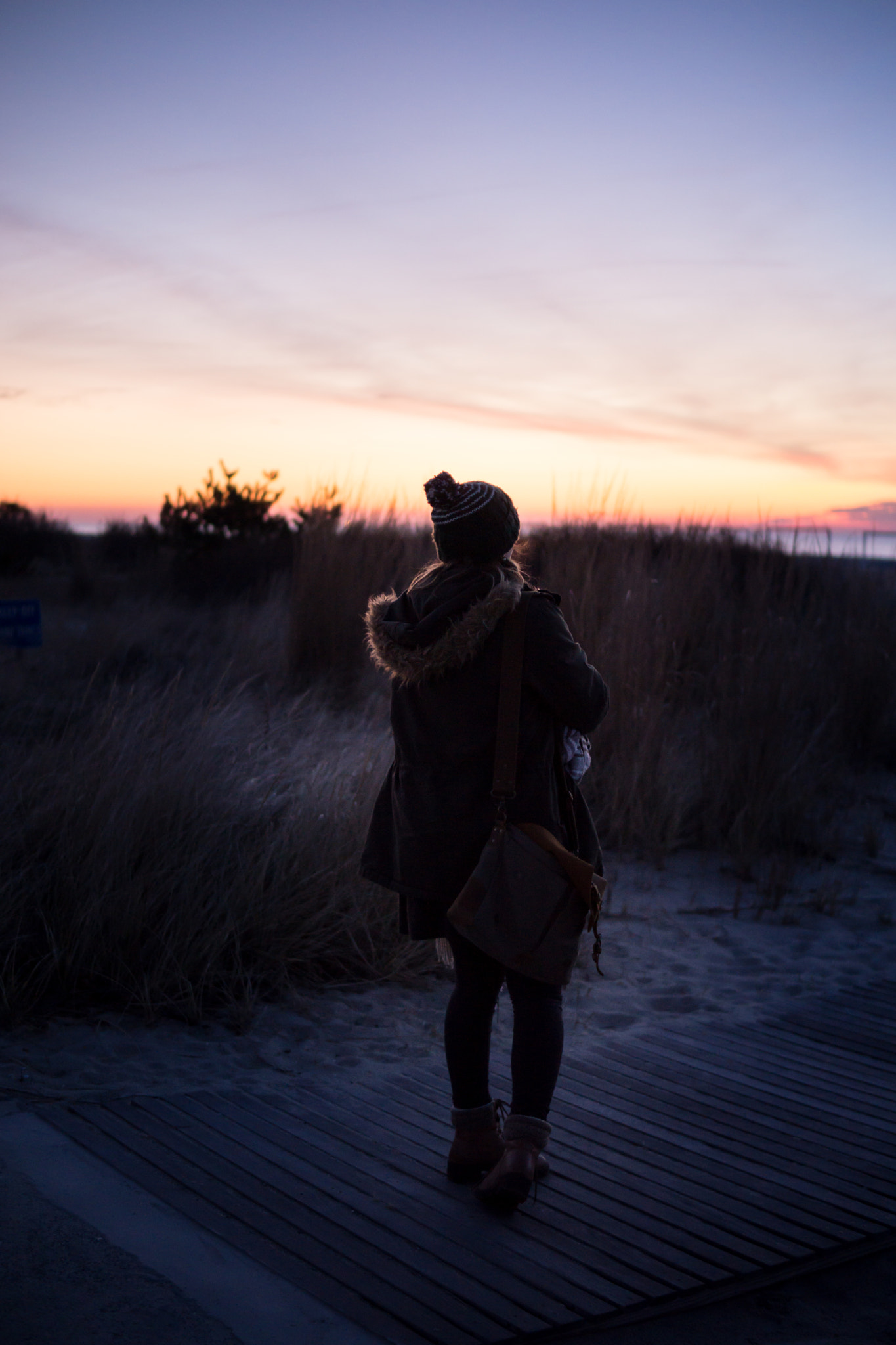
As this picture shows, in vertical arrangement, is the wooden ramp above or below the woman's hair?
below

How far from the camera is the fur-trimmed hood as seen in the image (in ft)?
7.79

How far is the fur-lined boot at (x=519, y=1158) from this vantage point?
244 cm

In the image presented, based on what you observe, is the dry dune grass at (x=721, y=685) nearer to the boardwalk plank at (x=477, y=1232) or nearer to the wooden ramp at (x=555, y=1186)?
the wooden ramp at (x=555, y=1186)

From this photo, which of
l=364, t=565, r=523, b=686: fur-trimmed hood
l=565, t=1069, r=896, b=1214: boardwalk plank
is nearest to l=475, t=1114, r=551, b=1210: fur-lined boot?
l=565, t=1069, r=896, b=1214: boardwalk plank

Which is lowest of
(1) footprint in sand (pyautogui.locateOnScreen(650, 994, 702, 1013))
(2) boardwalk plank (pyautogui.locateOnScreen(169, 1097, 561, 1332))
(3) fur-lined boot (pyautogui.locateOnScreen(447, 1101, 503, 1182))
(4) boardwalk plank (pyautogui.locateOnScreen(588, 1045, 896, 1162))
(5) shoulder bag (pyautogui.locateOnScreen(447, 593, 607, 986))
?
(1) footprint in sand (pyautogui.locateOnScreen(650, 994, 702, 1013))

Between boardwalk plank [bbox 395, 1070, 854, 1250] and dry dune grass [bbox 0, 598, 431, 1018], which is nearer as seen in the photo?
boardwalk plank [bbox 395, 1070, 854, 1250]

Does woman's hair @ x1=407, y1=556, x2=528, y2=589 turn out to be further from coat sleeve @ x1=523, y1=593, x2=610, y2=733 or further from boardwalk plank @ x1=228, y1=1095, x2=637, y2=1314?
boardwalk plank @ x1=228, y1=1095, x2=637, y2=1314

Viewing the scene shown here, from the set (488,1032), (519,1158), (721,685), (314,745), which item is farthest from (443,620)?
(721,685)

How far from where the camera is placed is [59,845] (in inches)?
160

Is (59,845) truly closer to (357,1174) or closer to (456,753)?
(357,1174)

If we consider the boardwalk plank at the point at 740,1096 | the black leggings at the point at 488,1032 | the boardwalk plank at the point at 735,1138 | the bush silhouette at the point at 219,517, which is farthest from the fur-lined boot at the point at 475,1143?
the bush silhouette at the point at 219,517

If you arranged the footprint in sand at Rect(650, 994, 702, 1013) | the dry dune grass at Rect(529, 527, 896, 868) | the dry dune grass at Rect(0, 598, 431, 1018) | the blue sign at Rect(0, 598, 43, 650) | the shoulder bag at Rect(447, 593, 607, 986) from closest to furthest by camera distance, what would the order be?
the shoulder bag at Rect(447, 593, 607, 986) < the dry dune grass at Rect(0, 598, 431, 1018) < the footprint in sand at Rect(650, 994, 702, 1013) < the dry dune grass at Rect(529, 527, 896, 868) < the blue sign at Rect(0, 598, 43, 650)

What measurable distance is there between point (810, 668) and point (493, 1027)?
16.4ft

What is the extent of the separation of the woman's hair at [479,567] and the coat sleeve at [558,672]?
0.10 meters
